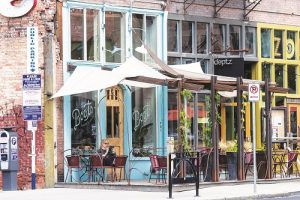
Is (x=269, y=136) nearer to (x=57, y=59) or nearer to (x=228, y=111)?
(x=228, y=111)

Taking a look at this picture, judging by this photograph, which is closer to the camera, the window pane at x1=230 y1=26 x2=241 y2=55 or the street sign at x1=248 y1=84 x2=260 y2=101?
the street sign at x1=248 y1=84 x2=260 y2=101

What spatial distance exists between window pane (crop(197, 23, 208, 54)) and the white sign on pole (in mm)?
6774

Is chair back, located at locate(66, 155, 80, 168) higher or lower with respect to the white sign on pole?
lower

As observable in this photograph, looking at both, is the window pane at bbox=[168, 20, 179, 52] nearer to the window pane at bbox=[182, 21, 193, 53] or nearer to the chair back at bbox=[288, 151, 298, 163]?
the window pane at bbox=[182, 21, 193, 53]

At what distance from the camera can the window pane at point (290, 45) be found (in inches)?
1251

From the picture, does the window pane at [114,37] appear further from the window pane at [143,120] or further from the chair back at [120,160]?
the chair back at [120,160]

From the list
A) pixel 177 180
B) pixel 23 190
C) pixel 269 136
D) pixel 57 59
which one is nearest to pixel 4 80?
pixel 57 59

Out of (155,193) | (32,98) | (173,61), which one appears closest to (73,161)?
(32,98)

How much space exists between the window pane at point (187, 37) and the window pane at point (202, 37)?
31cm

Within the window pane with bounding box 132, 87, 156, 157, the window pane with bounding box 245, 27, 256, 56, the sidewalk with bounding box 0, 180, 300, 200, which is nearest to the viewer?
the sidewalk with bounding box 0, 180, 300, 200

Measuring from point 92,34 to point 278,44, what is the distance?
333 inches

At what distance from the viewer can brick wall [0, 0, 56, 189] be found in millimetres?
24625

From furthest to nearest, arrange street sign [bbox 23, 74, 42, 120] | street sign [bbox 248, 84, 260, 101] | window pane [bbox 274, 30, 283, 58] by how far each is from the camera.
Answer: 1. window pane [bbox 274, 30, 283, 58]
2. street sign [bbox 23, 74, 42, 120]
3. street sign [bbox 248, 84, 260, 101]

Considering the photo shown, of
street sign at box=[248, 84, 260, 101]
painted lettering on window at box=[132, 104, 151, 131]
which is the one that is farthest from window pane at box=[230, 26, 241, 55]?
street sign at box=[248, 84, 260, 101]
